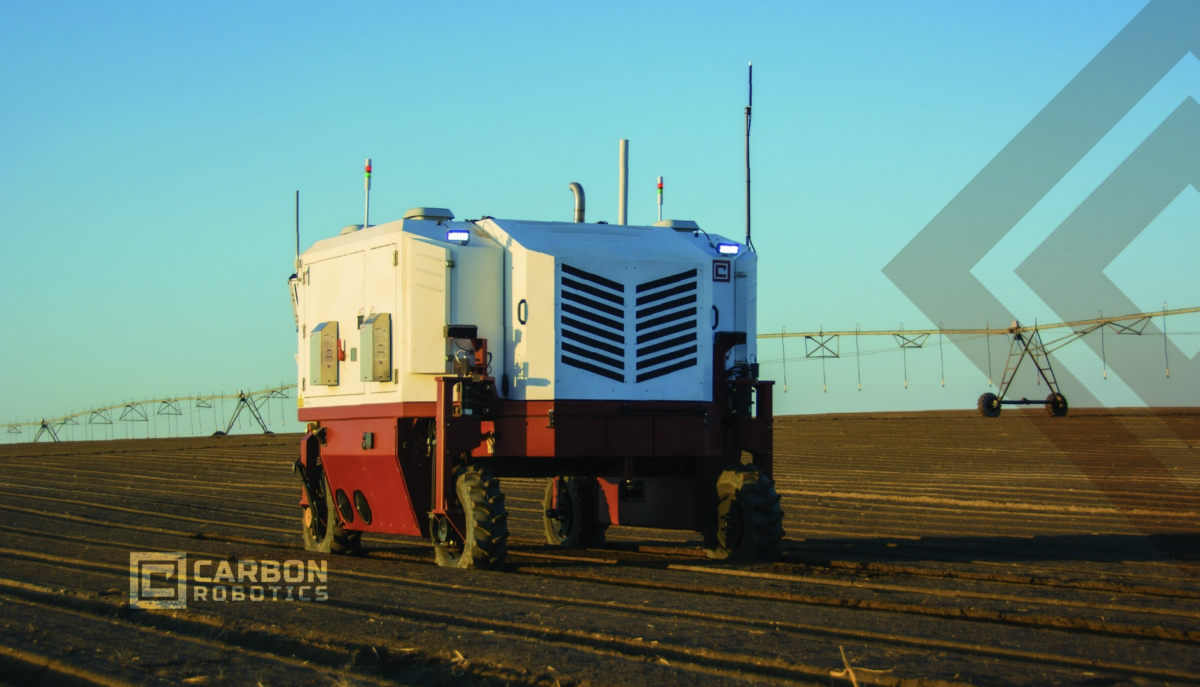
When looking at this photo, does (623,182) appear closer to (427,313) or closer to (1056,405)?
(427,313)

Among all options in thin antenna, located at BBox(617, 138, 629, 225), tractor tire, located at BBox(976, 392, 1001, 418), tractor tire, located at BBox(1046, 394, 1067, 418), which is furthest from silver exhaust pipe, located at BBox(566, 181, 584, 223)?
tractor tire, located at BBox(1046, 394, 1067, 418)

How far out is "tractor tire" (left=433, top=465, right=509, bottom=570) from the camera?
1206 centimetres

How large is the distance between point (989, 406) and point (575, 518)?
40.2m

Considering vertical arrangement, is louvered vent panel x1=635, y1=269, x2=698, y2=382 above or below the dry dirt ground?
above

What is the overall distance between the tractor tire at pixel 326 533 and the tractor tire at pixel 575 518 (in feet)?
7.52

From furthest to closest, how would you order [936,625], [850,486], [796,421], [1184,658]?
1. [796,421]
2. [850,486]
3. [936,625]
4. [1184,658]

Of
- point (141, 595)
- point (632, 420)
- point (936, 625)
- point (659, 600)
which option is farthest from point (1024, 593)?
point (141, 595)

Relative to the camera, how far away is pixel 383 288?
540 inches

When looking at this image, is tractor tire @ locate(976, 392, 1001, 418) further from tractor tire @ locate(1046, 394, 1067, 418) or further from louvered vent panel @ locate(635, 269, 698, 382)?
louvered vent panel @ locate(635, 269, 698, 382)

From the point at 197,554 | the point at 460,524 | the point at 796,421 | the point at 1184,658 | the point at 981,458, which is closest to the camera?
the point at 1184,658

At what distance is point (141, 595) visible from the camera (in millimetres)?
9805

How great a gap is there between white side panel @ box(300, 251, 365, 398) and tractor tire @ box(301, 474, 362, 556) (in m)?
1.27

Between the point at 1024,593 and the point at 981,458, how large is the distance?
23229mm

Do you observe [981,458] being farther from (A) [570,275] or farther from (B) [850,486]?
(A) [570,275]
